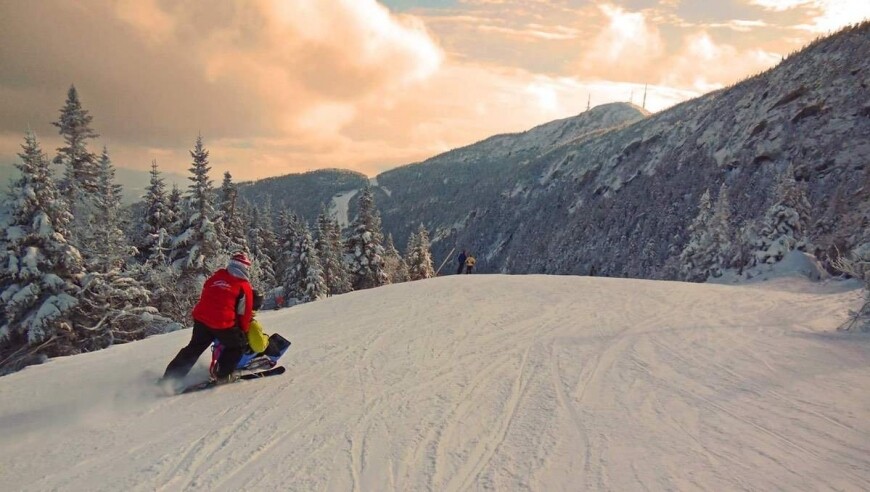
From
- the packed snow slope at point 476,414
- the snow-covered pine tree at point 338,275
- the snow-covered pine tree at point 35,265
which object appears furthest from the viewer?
the snow-covered pine tree at point 338,275

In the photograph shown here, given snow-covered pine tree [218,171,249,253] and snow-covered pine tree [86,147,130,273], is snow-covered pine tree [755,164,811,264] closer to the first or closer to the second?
snow-covered pine tree [86,147,130,273]

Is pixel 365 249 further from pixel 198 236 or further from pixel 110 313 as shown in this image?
pixel 110 313

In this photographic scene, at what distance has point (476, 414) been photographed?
16.6 feet

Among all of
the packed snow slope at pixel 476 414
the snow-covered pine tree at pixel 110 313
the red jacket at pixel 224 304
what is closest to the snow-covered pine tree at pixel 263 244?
the snow-covered pine tree at pixel 110 313

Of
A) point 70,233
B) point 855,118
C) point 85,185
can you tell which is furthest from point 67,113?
point 855,118

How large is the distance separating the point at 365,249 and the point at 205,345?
32.5 m

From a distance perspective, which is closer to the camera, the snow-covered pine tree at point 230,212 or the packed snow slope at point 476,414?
the packed snow slope at point 476,414

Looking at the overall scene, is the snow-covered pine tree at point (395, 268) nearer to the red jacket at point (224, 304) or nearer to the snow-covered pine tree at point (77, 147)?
the snow-covered pine tree at point (77, 147)

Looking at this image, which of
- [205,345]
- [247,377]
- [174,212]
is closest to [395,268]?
[174,212]

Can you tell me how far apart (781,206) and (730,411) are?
21.4m

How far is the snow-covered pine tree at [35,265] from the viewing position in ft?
58.5

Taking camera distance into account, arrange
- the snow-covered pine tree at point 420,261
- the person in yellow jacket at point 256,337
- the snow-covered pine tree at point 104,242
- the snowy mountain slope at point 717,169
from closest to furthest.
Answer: the person in yellow jacket at point 256,337, the snow-covered pine tree at point 104,242, the snowy mountain slope at point 717,169, the snow-covered pine tree at point 420,261

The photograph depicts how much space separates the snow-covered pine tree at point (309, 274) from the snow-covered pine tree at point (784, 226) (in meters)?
27.8

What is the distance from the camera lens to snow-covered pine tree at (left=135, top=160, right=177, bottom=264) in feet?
102
